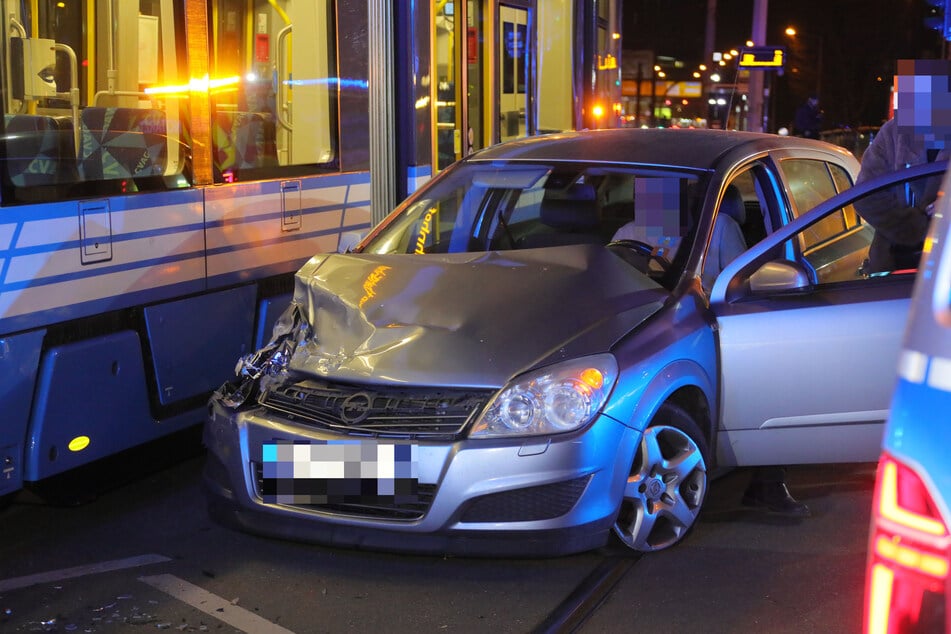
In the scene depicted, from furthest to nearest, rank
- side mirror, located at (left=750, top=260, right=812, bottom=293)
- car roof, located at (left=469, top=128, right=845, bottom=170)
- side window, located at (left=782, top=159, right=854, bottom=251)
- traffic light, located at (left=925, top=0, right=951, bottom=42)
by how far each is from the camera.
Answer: traffic light, located at (left=925, top=0, right=951, bottom=42) → side window, located at (left=782, top=159, right=854, bottom=251) → car roof, located at (left=469, top=128, right=845, bottom=170) → side mirror, located at (left=750, top=260, right=812, bottom=293)

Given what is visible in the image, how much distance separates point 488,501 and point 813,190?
2.86 meters

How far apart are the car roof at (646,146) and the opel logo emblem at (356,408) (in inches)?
72.3

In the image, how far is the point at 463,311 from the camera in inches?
165

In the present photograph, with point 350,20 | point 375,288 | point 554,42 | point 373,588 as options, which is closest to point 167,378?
point 375,288

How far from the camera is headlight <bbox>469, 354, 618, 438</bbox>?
377 centimetres

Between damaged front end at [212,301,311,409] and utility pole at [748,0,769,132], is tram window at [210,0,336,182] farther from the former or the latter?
utility pole at [748,0,769,132]

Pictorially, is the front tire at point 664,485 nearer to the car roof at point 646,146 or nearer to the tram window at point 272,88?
the car roof at point 646,146

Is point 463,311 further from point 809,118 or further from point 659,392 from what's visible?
point 809,118

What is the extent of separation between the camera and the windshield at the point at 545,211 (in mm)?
4906

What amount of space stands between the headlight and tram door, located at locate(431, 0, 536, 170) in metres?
4.31

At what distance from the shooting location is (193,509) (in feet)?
16.6

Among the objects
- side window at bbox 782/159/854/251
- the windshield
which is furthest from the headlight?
side window at bbox 782/159/854/251

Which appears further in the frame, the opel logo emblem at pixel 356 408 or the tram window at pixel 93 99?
the tram window at pixel 93 99

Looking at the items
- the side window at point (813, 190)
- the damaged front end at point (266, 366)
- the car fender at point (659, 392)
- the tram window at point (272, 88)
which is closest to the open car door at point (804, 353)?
the car fender at point (659, 392)
